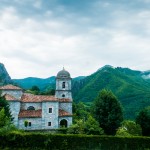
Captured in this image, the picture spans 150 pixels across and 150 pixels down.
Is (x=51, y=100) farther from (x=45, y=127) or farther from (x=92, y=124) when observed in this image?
(x=92, y=124)

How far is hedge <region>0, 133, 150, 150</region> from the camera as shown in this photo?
136 ft

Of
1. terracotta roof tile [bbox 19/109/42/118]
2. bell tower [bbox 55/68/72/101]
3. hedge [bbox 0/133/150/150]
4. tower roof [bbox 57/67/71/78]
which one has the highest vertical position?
tower roof [bbox 57/67/71/78]

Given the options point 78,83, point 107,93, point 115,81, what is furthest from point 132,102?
point 107,93

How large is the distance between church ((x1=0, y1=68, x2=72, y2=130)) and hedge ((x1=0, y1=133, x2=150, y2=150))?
66.3ft

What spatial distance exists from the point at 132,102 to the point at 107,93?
2903 inches

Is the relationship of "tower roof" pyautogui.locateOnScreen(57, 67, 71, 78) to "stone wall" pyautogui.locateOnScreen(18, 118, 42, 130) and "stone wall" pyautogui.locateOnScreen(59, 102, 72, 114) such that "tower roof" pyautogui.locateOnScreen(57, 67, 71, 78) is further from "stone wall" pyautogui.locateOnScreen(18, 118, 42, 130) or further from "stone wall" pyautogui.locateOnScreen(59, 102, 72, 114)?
"stone wall" pyautogui.locateOnScreen(18, 118, 42, 130)

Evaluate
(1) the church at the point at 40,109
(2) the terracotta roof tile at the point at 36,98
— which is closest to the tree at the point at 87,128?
(1) the church at the point at 40,109

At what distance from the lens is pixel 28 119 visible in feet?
207

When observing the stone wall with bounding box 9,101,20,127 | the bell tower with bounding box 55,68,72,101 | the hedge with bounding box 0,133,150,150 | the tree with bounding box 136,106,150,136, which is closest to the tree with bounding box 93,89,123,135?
the bell tower with bounding box 55,68,72,101

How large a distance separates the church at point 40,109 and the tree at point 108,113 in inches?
217

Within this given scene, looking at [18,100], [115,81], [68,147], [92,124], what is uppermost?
[115,81]

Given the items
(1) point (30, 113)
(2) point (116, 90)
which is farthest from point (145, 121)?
(2) point (116, 90)

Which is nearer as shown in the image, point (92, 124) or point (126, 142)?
point (126, 142)

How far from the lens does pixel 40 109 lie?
65.2 m
